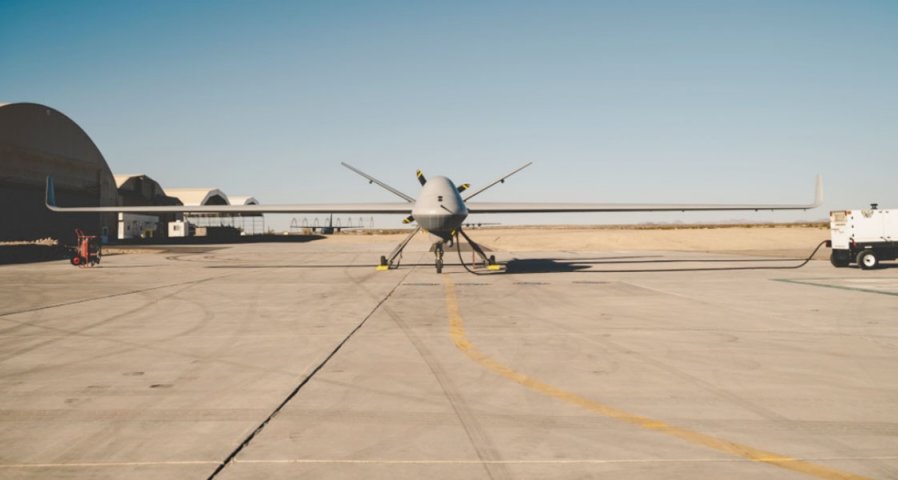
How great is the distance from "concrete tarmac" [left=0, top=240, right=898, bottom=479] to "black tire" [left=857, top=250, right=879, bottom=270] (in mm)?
11454

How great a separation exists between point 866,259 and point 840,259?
0.97m

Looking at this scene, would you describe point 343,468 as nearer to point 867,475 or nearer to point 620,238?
point 867,475

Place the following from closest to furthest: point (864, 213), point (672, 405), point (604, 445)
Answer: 1. point (604, 445)
2. point (672, 405)
3. point (864, 213)

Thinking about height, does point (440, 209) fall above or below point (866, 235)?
above

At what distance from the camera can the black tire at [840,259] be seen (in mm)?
23953

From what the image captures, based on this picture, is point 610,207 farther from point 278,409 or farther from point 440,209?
point 278,409

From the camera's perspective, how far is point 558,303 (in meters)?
14.1

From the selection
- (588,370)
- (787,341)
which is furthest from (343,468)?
(787,341)

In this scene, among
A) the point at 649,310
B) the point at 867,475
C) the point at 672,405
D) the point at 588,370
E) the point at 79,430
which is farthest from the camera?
the point at 649,310

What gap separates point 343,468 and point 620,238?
192 ft

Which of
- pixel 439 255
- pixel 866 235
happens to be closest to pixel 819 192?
pixel 866 235

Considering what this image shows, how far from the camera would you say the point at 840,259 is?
24141 millimetres

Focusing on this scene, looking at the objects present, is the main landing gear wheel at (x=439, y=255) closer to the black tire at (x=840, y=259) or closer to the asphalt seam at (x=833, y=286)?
the asphalt seam at (x=833, y=286)

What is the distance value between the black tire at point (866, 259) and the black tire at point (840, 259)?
570 mm
